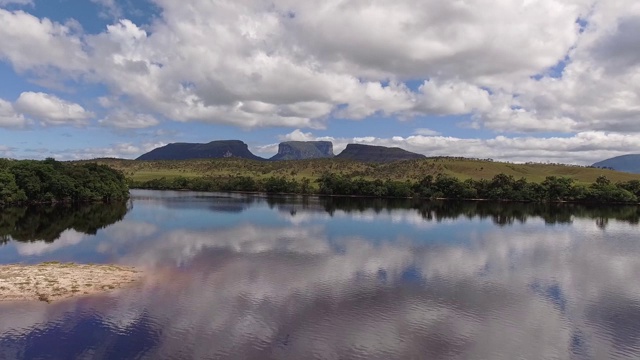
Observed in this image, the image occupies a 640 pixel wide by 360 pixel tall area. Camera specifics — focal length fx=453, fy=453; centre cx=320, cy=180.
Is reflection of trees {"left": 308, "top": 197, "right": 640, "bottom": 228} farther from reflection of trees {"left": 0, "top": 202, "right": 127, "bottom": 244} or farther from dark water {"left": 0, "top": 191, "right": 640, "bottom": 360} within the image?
reflection of trees {"left": 0, "top": 202, "right": 127, "bottom": 244}

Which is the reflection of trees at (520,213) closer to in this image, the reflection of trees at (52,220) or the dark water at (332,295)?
the dark water at (332,295)

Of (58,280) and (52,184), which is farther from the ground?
(52,184)

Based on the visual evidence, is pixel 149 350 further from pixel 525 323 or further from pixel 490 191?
pixel 490 191

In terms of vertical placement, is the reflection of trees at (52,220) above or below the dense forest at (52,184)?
below

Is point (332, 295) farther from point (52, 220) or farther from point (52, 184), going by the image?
point (52, 184)

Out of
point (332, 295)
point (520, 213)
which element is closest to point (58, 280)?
point (332, 295)

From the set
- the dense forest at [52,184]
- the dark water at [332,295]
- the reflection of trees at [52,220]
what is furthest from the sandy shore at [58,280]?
the dense forest at [52,184]
